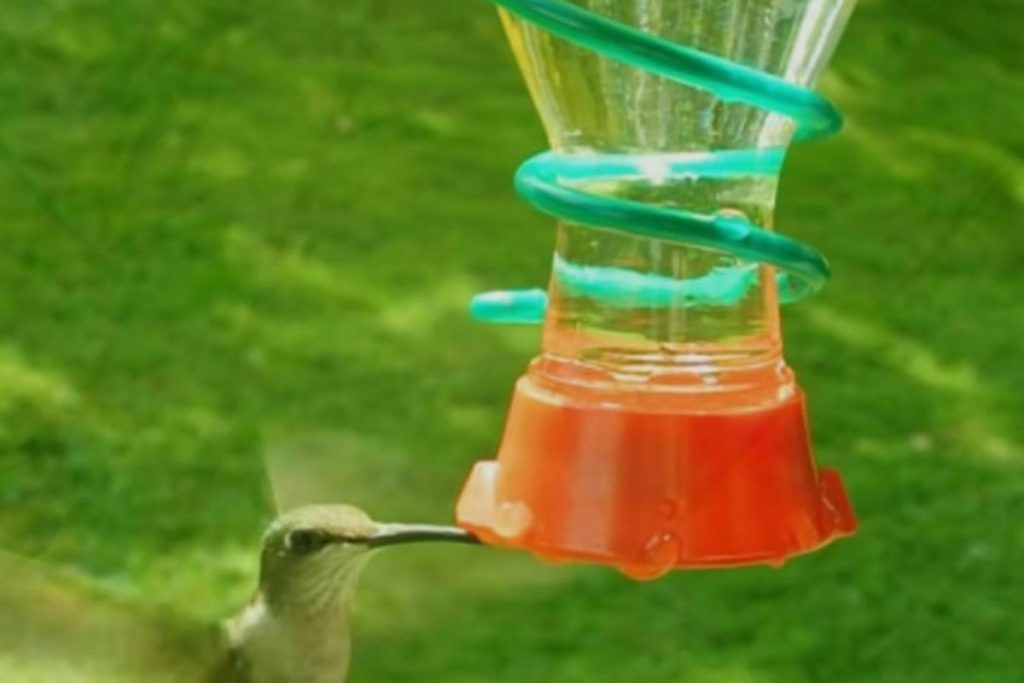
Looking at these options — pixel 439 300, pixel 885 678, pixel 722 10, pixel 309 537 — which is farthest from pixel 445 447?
pixel 722 10

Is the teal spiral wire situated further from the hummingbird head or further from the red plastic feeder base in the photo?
the hummingbird head

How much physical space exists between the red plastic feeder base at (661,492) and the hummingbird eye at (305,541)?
834 mm

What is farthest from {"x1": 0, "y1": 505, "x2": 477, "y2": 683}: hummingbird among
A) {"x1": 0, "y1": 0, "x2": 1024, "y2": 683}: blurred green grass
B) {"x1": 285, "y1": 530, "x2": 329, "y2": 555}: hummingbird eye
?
{"x1": 0, "y1": 0, "x2": 1024, "y2": 683}: blurred green grass

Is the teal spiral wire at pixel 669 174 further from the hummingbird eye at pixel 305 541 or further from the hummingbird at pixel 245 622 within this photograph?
the hummingbird eye at pixel 305 541

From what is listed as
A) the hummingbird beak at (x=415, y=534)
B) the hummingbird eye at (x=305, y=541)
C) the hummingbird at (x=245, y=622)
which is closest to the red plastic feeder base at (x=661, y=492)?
the hummingbird beak at (x=415, y=534)

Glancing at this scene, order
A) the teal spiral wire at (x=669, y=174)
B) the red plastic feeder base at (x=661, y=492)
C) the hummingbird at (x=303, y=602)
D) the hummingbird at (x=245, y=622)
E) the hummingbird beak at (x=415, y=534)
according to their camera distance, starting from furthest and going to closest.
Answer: the hummingbird at (x=303, y=602) < the hummingbird at (x=245, y=622) < the hummingbird beak at (x=415, y=534) < the red plastic feeder base at (x=661, y=492) < the teal spiral wire at (x=669, y=174)

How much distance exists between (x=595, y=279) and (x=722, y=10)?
0.88 ft

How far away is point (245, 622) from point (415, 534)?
500mm

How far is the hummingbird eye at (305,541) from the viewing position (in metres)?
2.43

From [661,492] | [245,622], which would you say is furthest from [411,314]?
[661,492]

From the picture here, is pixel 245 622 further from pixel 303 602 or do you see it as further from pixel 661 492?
pixel 661 492

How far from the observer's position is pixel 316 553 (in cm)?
246

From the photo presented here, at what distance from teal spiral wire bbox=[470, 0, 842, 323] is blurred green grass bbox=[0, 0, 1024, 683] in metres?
1.29

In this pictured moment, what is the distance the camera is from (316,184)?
5652mm
